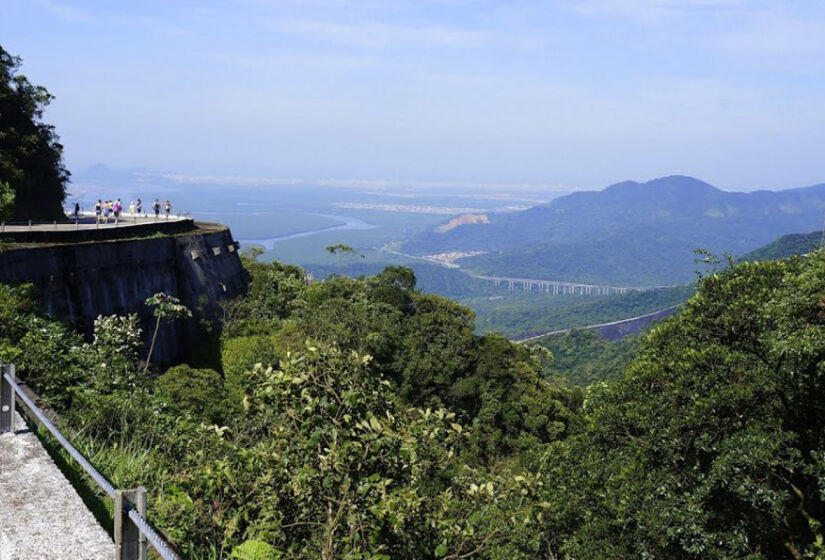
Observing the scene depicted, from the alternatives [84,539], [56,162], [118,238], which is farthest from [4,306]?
[56,162]

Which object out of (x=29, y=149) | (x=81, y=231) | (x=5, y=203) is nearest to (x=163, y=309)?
(x=81, y=231)

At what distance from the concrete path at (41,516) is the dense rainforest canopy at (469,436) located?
0.79m

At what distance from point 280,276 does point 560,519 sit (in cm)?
3502

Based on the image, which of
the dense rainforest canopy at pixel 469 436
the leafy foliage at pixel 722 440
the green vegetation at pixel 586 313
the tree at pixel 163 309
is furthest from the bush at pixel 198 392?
the green vegetation at pixel 586 313

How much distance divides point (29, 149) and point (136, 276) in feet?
40.8

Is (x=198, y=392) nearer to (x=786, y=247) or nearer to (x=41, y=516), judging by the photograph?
(x=41, y=516)

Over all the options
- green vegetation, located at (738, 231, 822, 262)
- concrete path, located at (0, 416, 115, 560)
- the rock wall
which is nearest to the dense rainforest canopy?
concrete path, located at (0, 416, 115, 560)

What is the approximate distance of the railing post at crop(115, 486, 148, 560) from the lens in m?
4.12

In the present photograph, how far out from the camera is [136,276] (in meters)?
29.4

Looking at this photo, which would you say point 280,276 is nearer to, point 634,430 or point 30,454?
point 634,430

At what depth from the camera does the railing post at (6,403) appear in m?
7.00

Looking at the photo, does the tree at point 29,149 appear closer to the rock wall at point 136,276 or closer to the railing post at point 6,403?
the rock wall at point 136,276

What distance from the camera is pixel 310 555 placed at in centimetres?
672

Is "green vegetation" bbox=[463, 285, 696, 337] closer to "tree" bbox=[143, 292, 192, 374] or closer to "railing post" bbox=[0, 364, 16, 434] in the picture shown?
"tree" bbox=[143, 292, 192, 374]
